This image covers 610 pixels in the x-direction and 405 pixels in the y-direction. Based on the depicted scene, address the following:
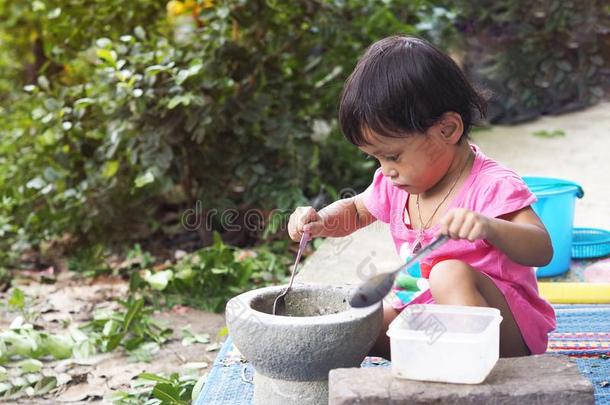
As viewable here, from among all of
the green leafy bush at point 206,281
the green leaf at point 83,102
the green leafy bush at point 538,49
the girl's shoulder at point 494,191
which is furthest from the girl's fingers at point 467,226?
the green leafy bush at point 538,49

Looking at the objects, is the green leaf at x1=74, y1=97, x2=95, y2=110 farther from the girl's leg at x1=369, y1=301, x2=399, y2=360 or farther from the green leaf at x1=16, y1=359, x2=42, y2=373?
the girl's leg at x1=369, y1=301, x2=399, y2=360

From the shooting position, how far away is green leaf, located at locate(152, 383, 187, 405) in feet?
7.47

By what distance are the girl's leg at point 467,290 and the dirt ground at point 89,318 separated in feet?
3.70

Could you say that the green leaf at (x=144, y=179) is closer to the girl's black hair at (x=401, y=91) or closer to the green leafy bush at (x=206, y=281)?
the green leafy bush at (x=206, y=281)

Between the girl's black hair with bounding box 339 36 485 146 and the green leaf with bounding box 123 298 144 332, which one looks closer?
the girl's black hair with bounding box 339 36 485 146

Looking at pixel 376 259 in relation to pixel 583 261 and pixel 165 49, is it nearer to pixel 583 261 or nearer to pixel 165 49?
pixel 583 261

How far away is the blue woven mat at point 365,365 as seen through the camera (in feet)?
6.67

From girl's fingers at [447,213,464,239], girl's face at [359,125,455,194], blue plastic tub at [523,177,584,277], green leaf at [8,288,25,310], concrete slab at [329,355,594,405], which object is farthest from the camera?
green leaf at [8,288,25,310]

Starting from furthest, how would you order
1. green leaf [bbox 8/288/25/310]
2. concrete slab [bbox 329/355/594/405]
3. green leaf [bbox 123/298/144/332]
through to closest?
1. green leaf [bbox 8/288/25/310]
2. green leaf [bbox 123/298/144/332]
3. concrete slab [bbox 329/355/594/405]

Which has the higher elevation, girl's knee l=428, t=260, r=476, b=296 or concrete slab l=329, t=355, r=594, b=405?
girl's knee l=428, t=260, r=476, b=296

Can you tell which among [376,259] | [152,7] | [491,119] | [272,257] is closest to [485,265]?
[376,259]

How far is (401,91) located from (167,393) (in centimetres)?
108

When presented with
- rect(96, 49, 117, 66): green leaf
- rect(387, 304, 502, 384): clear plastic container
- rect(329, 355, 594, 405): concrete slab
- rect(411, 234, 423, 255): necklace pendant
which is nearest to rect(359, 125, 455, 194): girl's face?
rect(411, 234, 423, 255): necklace pendant

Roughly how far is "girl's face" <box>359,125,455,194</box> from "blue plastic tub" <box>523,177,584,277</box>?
97 centimetres
